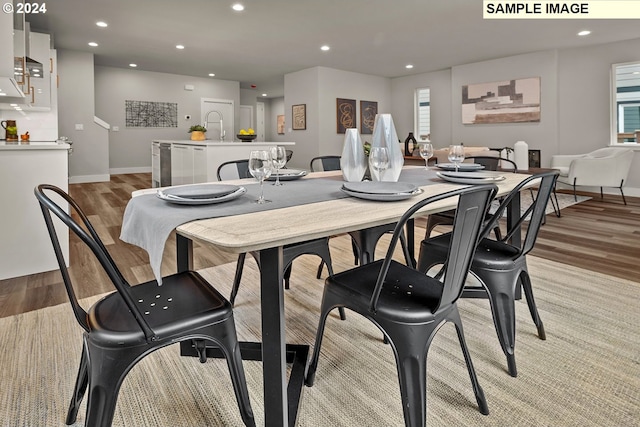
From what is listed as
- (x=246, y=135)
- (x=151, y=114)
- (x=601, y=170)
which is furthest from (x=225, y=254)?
(x=151, y=114)

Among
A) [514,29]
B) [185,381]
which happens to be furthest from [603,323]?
[514,29]

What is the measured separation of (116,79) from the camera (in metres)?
9.00

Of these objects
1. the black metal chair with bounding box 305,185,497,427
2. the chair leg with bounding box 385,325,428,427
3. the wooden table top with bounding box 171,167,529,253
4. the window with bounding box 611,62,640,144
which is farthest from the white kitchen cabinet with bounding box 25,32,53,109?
the window with bounding box 611,62,640,144

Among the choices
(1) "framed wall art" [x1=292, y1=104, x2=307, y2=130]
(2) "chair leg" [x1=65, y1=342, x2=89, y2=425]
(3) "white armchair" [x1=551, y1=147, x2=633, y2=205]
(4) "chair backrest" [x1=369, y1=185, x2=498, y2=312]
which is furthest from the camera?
(1) "framed wall art" [x1=292, y1=104, x2=307, y2=130]

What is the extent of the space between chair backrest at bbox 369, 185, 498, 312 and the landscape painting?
23.8ft

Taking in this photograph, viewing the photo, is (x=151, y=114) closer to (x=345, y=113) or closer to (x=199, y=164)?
(x=345, y=113)

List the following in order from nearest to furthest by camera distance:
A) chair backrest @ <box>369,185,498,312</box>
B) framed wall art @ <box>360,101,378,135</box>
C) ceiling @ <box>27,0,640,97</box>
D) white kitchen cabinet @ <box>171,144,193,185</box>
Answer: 1. chair backrest @ <box>369,185,498,312</box>
2. ceiling @ <box>27,0,640,97</box>
3. white kitchen cabinet @ <box>171,144,193,185</box>
4. framed wall art @ <box>360,101,378,135</box>

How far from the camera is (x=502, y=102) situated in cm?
768

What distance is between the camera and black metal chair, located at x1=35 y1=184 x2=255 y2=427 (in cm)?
100

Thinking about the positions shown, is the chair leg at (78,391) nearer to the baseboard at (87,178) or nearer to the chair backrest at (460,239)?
the chair backrest at (460,239)

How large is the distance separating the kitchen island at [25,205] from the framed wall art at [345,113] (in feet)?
22.1

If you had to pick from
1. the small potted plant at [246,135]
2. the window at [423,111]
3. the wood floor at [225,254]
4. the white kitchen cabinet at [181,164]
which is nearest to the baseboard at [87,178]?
the white kitchen cabinet at [181,164]

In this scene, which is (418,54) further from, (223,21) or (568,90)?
(223,21)

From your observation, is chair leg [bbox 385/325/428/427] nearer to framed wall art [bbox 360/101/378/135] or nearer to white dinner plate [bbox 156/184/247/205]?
white dinner plate [bbox 156/184/247/205]
